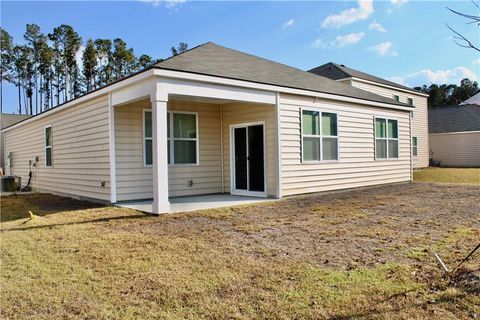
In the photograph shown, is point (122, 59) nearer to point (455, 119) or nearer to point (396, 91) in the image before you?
point (396, 91)

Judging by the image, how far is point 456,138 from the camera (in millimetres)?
27500

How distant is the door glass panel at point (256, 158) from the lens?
403 inches

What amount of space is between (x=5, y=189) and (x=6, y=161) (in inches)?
191

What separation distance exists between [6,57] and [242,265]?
3987cm

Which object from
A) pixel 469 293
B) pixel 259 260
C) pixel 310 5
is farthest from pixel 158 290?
pixel 310 5

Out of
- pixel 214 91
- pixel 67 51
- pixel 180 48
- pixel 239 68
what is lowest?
pixel 214 91

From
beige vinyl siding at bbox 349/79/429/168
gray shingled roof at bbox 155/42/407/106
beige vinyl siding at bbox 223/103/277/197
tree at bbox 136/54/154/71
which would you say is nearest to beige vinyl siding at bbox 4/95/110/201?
Answer: gray shingled roof at bbox 155/42/407/106

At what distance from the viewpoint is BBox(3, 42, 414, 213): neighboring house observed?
352 inches

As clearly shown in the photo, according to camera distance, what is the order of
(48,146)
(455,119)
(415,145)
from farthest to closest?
(455,119) → (415,145) → (48,146)

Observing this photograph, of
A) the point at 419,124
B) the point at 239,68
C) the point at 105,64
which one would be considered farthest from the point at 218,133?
the point at 105,64

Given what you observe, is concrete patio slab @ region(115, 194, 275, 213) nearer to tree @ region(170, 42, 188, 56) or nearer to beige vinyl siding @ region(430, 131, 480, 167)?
beige vinyl siding @ region(430, 131, 480, 167)

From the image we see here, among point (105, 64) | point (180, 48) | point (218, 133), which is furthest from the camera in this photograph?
point (180, 48)

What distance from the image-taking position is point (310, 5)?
38.0 feet

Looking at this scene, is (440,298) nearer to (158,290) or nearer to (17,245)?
(158,290)
